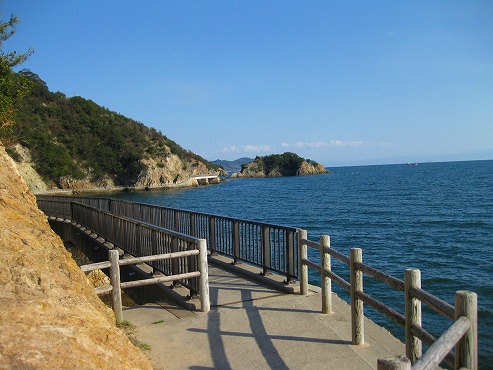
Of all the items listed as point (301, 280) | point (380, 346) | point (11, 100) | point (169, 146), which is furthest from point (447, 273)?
point (169, 146)

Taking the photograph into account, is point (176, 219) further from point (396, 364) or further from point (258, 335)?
point (396, 364)

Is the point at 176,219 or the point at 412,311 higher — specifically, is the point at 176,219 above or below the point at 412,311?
above

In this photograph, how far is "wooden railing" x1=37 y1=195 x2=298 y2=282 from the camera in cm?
816

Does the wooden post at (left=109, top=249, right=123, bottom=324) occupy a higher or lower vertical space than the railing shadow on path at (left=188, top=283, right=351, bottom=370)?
higher

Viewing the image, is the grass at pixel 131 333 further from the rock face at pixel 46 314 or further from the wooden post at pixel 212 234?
the wooden post at pixel 212 234

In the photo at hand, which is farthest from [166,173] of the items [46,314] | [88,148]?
[46,314]

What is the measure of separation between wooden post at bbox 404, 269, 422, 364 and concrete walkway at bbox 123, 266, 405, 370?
0.32 meters

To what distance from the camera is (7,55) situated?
52.9ft

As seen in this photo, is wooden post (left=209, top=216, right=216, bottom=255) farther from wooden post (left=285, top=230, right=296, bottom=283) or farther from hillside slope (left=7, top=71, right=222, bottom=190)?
hillside slope (left=7, top=71, right=222, bottom=190)

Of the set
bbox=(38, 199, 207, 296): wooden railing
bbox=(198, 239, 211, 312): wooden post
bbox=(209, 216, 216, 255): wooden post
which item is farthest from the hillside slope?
bbox=(198, 239, 211, 312): wooden post

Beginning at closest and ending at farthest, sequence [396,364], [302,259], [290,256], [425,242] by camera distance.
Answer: [396,364] → [302,259] → [290,256] → [425,242]

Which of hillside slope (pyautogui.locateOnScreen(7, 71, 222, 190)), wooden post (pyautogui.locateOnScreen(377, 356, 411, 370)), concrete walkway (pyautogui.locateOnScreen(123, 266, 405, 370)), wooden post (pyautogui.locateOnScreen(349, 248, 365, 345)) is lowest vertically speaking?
concrete walkway (pyautogui.locateOnScreen(123, 266, 405, 370))

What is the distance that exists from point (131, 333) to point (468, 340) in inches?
181

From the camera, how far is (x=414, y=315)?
4.62 m
